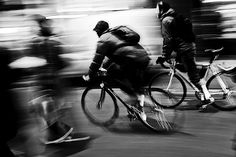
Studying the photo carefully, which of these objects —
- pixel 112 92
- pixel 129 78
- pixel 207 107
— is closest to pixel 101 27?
pixel 129 78

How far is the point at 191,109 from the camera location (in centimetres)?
586

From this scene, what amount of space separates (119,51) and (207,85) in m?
1.45

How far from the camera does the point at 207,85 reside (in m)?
5.59

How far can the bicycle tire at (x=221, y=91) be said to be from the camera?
18.1 feet

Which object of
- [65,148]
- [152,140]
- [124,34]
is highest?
[124,34]

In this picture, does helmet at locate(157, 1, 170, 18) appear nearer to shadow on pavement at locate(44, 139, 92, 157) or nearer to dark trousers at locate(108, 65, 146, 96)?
dark trousers at locate(108, 65, 146, 96)

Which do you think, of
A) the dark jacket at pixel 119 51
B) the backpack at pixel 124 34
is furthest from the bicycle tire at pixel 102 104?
the backpack at pixel 124 34

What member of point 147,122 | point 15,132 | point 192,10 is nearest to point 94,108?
point 147,122

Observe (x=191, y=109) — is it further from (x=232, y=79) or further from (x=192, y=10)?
(x=192, y=10)

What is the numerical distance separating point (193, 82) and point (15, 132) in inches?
118

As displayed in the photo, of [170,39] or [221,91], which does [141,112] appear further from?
[170,39]

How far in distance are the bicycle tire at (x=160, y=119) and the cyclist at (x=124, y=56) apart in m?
0.24

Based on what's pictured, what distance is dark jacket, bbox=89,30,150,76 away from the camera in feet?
16.6

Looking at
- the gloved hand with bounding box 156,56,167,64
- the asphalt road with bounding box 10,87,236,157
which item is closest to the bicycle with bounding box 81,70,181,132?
the asphalt road with bounding box 10,87,236,157
